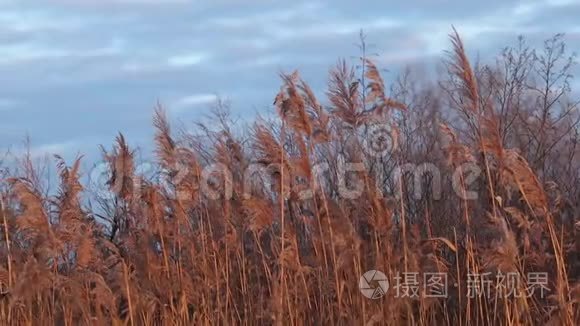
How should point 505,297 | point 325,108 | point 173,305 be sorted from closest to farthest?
1. point 505,297
2. point 325,108
3. point 173,305

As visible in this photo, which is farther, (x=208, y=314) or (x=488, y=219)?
(x=208, y=314)

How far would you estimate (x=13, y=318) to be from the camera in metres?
9.62

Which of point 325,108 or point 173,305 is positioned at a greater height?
point 325,108

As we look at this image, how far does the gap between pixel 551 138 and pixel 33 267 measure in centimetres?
688

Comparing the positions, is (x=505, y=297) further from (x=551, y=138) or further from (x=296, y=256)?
(x=551, y=138)

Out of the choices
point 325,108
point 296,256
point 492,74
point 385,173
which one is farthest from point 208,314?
point 492,74
